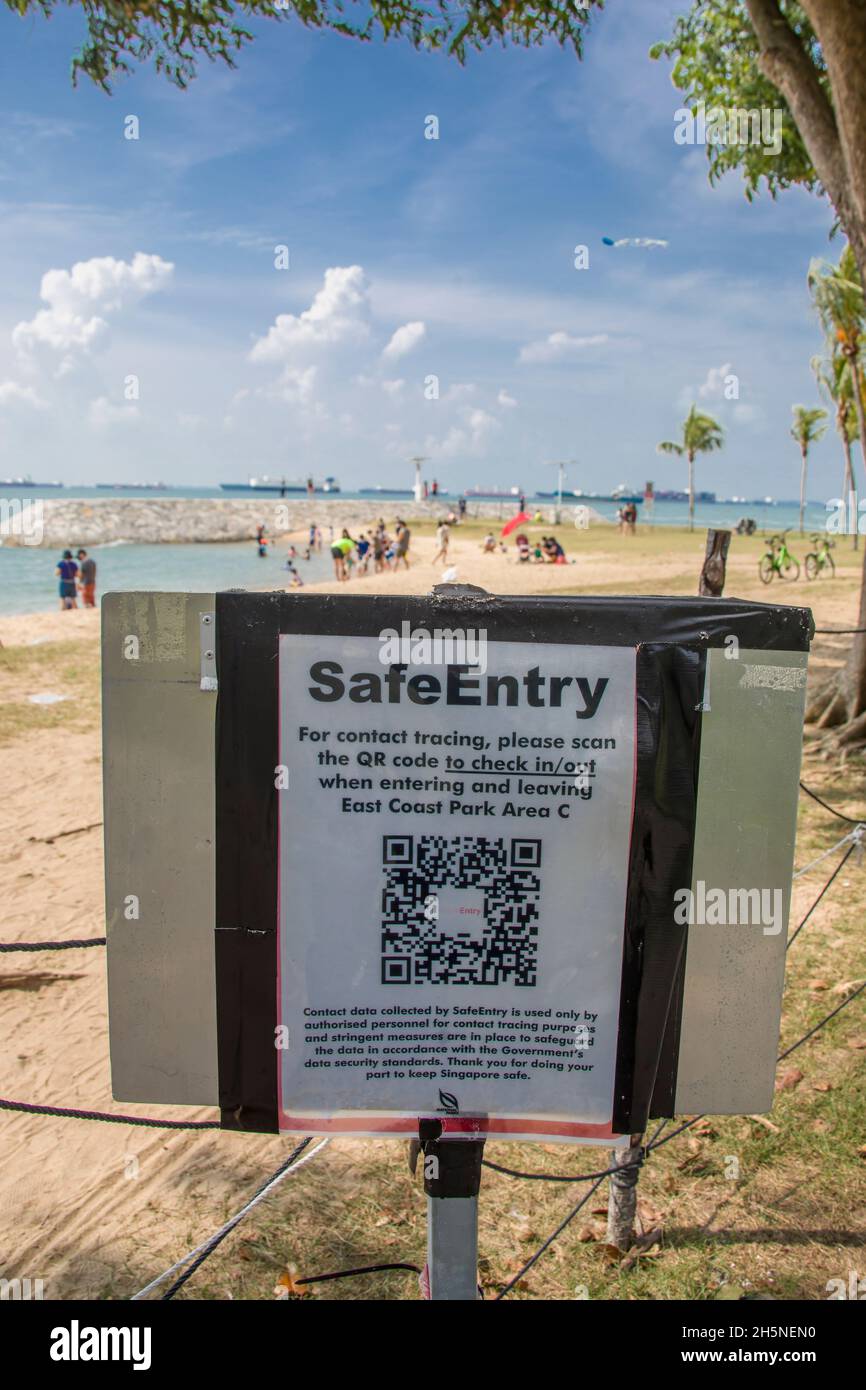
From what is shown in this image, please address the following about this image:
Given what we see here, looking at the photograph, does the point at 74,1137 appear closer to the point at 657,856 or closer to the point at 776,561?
the point at 657,856

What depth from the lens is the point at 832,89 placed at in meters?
7.50

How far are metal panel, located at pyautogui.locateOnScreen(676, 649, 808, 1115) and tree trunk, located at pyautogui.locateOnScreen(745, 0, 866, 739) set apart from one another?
744 centimetres

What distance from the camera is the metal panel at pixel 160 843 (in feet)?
6.14

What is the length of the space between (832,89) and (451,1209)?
8.74 meters

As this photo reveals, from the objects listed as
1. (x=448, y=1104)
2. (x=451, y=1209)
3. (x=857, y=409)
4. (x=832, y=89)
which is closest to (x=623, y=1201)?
(x=451, y=1209)

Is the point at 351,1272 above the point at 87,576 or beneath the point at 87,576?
beneath

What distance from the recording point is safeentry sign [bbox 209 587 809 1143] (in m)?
1.85

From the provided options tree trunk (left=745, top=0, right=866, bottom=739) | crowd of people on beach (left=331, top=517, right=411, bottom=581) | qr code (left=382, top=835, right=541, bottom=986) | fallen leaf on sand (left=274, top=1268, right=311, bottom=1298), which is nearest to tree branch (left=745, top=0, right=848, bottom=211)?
tree trunk (left=745, top=0, right=866, bottom=739)

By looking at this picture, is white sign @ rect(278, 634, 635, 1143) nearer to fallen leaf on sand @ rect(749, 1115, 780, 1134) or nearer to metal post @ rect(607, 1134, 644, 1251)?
metal post @ rect(607, 1134, 644, 1251)

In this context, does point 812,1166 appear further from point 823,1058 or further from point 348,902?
point 348,902

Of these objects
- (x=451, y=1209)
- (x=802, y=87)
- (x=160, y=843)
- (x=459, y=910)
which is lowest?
(x=451, y=1209)

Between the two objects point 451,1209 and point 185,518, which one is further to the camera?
point 185,518

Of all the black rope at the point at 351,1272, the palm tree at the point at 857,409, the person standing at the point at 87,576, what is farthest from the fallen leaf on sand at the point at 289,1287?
the person standing at the point at 87,576

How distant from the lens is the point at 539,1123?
197 cm
